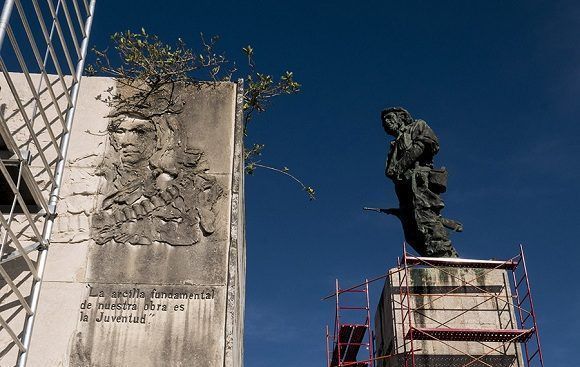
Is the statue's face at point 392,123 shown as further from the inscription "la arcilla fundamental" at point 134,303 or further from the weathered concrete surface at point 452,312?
the inscription "la arcilla fundamental" at point 134,303

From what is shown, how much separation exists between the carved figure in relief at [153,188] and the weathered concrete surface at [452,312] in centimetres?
410

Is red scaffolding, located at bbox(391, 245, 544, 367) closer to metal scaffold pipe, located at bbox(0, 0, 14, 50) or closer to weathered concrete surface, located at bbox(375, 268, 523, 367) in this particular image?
weathered concrete surface, located at bbox(375, 268, 523, 367)

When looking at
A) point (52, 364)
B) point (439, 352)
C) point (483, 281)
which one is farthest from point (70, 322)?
point (483, 281)

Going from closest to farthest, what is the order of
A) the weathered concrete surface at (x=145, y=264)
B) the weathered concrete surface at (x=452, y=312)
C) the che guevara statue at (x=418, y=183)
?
the weathered concrete surface at (x=145, y=264) < the weathered concrete surface at (x=452, y=312) < the che guevara statue at (x=418, y=183)

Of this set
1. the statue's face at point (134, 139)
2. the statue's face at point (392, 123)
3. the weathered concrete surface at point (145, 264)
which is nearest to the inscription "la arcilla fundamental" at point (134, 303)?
the weathered concrete surface at point (145, 264)

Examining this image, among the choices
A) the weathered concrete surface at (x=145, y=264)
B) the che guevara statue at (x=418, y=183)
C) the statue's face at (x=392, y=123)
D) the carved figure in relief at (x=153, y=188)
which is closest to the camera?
the weathered concrete surface at (x=145, y=264)

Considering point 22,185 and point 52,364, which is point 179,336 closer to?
point 52,364

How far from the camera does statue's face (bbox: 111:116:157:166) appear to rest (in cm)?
742

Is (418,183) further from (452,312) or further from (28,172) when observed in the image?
(28,172)

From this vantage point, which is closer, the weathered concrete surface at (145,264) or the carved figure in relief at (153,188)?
the weathered concrete surface at (145,264)

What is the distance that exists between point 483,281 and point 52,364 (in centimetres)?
653

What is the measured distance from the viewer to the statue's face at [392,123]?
41.3 feet

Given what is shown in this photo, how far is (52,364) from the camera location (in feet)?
20.4

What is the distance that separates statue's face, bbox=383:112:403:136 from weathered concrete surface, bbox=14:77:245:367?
17.9 feet
